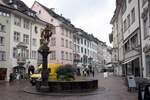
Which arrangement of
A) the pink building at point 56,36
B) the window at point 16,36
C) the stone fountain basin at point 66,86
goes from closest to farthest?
the stone fountain basin at point 66,86, the window at point 16,36, the pink building at point 56,36

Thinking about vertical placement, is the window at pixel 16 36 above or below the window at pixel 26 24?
below

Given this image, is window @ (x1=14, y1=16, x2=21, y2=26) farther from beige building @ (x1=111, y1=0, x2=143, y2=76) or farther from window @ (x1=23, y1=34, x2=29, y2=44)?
beige building @ (x1=111, y1=0, x2=143, y2=76)

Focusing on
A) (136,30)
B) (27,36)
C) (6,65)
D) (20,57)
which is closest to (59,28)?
(27,36)

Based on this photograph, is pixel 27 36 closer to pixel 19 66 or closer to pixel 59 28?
pixel 19 66

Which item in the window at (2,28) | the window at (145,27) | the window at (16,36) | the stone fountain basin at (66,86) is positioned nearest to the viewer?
the stone fountain basin at (66,86)

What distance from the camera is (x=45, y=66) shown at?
69.2ft

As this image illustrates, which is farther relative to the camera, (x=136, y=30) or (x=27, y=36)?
(x=27, y=36)

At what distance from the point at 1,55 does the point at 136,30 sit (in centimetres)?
2536

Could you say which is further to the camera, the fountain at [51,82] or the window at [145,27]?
the window at [145,27]

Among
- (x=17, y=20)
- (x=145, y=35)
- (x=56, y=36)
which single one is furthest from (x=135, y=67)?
(x=56, y=36)

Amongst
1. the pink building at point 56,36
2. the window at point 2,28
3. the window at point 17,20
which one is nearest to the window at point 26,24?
the window at point 17,20

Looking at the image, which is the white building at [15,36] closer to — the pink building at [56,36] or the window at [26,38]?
the window at [26,38]

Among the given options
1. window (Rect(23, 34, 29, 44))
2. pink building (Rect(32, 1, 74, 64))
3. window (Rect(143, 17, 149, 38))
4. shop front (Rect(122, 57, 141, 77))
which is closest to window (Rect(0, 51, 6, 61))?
window (Rect(23, 34, 29, 44))

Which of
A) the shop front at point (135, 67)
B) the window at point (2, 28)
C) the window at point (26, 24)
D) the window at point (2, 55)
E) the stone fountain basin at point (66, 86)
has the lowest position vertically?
the stone fountain basin at point (66, 86)
